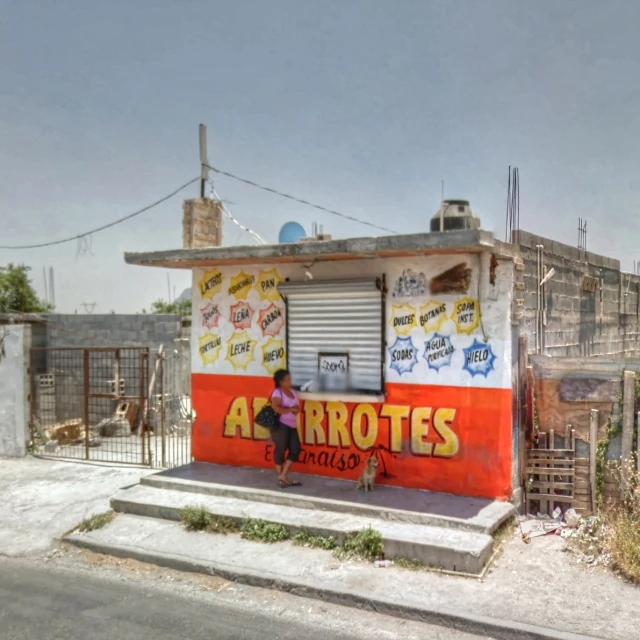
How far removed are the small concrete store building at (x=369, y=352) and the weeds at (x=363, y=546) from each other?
1.47 metres

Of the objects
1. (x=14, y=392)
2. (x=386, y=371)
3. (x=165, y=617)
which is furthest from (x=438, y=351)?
(x=14, y=392)

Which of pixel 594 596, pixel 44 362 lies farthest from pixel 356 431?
pixel 44 362

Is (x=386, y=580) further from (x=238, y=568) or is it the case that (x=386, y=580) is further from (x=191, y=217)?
(x=191, y=217)

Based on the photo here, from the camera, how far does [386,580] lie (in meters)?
6.25

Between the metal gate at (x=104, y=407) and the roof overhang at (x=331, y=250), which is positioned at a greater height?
the roof overhang at (x=331, y=250)

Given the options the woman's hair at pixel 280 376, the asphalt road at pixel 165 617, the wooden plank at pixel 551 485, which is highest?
the woman's hair at pixel 280 376

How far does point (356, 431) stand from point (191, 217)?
448cm

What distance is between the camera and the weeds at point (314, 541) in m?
6.98

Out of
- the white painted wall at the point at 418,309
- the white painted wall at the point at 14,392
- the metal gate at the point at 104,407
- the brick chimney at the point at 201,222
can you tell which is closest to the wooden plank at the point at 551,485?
the white painted wall at the point at 418,309

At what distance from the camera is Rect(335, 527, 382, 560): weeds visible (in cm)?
672

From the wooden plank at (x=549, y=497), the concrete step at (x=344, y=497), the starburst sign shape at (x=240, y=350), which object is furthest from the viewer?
the starburst sign shape at (x=240, y=350)

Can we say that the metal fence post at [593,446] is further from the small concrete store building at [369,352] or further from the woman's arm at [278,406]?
the woman's arm at [278,406]

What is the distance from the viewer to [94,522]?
26.4 ft

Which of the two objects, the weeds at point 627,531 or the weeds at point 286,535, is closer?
the weeds at point 627,531
